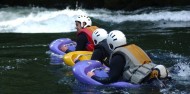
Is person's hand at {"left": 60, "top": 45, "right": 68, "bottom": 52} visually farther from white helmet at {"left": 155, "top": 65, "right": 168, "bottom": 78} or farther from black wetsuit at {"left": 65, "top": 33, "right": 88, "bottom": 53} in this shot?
white helmet at {"left": 155, "top": 65, "right": 168, "bottom": 78}

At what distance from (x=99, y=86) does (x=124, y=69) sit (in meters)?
0.58

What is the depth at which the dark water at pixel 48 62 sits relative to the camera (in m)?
7.75

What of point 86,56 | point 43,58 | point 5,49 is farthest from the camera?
point 5,49

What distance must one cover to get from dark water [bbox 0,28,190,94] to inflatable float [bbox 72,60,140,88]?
0.10m

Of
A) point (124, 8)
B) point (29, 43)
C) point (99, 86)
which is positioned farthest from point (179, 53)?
point (124, 8)

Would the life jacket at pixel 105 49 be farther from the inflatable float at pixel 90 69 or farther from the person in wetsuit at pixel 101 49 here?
the inflatable float at pixel 90 69

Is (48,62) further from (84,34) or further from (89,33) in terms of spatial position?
(89,33)

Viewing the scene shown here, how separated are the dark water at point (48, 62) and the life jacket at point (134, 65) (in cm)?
24

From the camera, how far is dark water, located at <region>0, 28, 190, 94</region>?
7753 mm

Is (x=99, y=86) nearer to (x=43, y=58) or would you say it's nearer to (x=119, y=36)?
(x=119, y=36)

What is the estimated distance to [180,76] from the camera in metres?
8.42

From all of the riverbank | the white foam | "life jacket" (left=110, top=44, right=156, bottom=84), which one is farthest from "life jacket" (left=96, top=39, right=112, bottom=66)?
the riverbank

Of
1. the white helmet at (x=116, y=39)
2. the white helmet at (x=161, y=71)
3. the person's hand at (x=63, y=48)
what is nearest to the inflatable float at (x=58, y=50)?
the person's hand at (x=63, y=48)

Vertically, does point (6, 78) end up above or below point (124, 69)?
A: below
